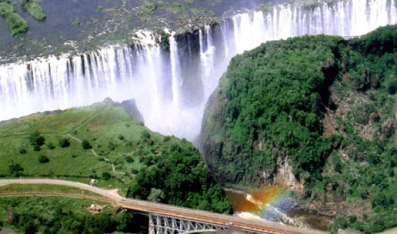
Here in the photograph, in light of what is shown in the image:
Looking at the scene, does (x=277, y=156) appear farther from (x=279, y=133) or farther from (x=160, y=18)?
(x=160, y=18)

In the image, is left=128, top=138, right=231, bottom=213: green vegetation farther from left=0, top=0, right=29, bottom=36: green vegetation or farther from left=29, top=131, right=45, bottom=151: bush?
left=0, top=0, right=29, bottom=36: green vegetation

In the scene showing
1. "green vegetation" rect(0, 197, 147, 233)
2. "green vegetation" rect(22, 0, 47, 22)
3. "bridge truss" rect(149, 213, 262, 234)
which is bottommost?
"bridge truss" rect(149, 213, 262, 234)

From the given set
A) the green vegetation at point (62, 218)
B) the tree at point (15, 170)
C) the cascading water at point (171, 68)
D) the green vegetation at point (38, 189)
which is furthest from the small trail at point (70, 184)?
the cascading water at point (171, 68)

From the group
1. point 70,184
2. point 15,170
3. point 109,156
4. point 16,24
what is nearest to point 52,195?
point 70,184

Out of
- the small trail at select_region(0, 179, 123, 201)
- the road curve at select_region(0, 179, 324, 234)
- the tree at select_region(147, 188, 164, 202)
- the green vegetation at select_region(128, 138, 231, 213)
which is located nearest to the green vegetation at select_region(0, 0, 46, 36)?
the small trail at select_region(0, 179, 123, 201)

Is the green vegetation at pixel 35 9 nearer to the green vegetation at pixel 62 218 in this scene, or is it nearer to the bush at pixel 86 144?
the bush at pixel 86 144

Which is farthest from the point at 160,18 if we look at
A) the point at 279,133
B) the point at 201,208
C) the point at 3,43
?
the point at 201,208

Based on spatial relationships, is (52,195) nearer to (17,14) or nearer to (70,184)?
(70,184)

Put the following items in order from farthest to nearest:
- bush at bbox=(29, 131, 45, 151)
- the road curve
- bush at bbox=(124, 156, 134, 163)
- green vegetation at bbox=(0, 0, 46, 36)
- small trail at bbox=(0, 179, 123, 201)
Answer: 1. green vegetation at bbox=(0, 0, 46, 36)
2. bush at bbox=(29, 131, 45, 151)
3. bush at bbox=(124, 156, 134, 163)
4. small trail at bbox=(0, 179, 123, 201)
5. the road curve
